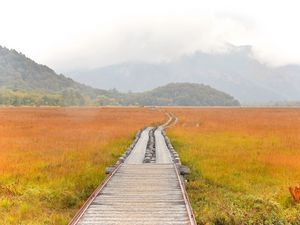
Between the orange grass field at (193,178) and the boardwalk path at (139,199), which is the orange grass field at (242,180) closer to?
the orange grass field at (193,178)

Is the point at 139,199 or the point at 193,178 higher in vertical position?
the point at 139,199

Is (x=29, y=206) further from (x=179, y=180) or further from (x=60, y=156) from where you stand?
(x=60, y=156)

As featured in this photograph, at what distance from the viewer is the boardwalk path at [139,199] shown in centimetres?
1106

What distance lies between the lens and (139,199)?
13383 millimetres

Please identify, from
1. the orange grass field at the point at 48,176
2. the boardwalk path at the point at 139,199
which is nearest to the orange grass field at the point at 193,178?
the orange grass field at the point at 48,176

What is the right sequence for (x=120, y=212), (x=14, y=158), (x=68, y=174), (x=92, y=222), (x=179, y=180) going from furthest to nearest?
(x=14, y=158) → (x=68, y=174) → (x=179, y=180) → (x=120, y=212) → (x=92, y=222)

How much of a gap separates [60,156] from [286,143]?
17.5 meters

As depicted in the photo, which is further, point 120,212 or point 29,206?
point 29,206

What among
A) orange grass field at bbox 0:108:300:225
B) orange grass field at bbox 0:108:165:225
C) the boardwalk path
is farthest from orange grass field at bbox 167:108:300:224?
orange grass field at bbox 0:108:165:225

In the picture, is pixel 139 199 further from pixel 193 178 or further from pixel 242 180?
pixel 242 180

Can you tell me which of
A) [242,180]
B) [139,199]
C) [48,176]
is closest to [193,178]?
[242,180]

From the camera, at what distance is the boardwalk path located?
11062mm

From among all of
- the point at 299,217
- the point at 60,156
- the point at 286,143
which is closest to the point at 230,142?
the point at 286,143

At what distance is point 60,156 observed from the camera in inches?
1019
